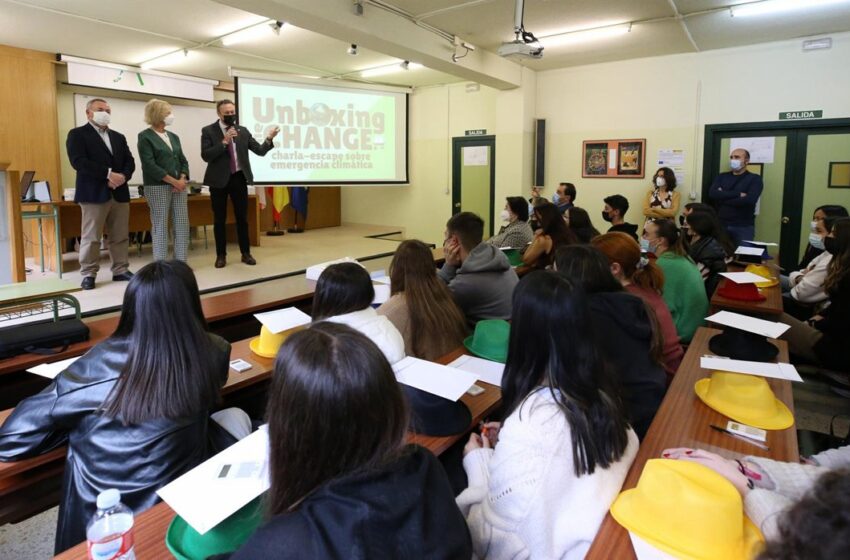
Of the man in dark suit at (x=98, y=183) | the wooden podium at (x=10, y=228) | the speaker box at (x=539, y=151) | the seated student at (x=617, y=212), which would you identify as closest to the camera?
the wooden podium at (x=10, y=228)

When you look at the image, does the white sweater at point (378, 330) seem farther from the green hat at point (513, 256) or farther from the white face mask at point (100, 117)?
the white face mask at point (100, 117)

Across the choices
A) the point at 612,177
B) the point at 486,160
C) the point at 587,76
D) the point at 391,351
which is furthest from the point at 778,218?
the point at 391,351

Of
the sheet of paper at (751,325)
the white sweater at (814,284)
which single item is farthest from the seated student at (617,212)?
the sheet of paper at (751,325)

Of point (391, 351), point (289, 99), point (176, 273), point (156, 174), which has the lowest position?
point (391, 351)

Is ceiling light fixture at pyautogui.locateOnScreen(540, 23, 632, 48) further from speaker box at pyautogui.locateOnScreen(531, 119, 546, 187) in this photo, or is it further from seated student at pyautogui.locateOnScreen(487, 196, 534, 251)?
seated student at pyautogui.locateOnScreen(487, 196, 534, 251)

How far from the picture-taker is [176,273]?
4.64ft

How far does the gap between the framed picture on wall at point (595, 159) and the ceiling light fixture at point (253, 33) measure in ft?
12.6

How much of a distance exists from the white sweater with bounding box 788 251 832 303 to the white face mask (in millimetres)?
5204

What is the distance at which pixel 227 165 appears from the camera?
513cm

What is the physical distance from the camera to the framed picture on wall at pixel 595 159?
6.67 metres

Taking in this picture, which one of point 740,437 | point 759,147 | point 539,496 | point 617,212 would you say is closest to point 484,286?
point 740,437

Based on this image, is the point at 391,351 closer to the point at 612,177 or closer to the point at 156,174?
the point at 156,174

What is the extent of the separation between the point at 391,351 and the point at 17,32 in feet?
21.2

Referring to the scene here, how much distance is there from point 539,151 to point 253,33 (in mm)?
3678
